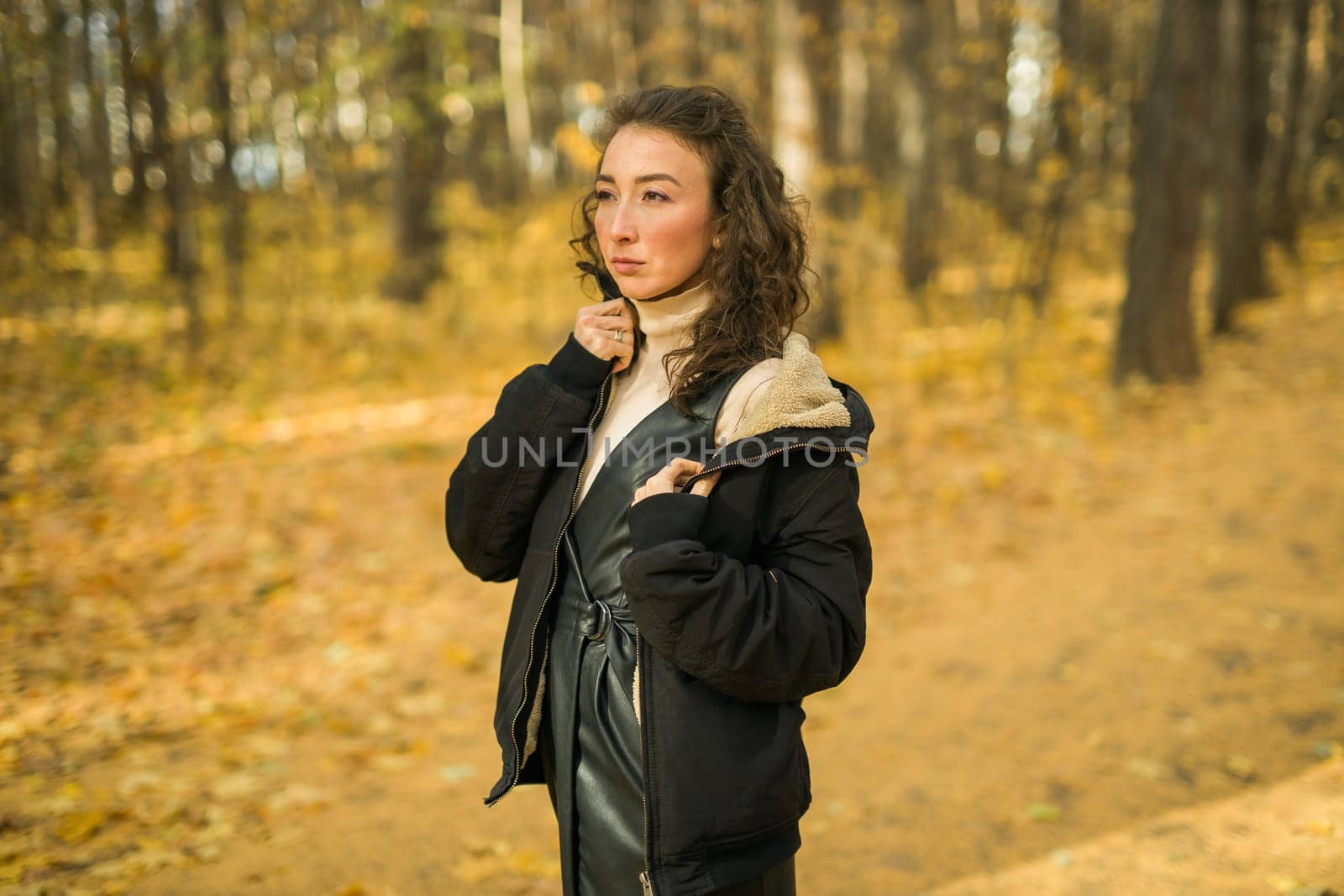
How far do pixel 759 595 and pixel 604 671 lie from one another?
43 centimetres

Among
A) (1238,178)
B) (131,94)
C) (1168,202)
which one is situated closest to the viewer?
(1168,202)

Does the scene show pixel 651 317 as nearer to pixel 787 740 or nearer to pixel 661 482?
pixel 661 482

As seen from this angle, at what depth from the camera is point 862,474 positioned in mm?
8102

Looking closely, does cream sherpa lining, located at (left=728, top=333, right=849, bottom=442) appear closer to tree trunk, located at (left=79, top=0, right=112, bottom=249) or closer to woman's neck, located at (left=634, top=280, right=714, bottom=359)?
woman's neck, located at (left=634, top=280, right=714, bottom=359)

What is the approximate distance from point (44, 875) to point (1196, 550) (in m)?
6.64

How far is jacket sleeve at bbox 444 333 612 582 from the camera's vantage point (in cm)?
202

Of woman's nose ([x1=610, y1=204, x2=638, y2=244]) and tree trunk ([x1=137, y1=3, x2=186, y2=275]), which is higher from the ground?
tree trunk ([x1=137, y1=3, x2=186, y2=275])

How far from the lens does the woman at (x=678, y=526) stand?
1.73 meters

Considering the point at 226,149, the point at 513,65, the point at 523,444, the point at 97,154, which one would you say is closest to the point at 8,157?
the point at 226,149

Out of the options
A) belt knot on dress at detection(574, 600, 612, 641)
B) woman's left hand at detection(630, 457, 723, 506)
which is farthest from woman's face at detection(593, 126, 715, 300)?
belt knot on dress at detection(574, 600, 612, 641)

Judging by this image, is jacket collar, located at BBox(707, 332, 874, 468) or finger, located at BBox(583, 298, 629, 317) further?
finger, located at BBox(583, 298, 629, 317)

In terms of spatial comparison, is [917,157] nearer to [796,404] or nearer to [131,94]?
[131,94]

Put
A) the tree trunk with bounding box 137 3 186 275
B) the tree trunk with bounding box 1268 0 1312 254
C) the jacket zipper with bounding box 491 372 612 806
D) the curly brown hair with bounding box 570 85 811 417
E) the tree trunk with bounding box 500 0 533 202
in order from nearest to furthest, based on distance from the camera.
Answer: the curly brown hair with bounding box 570 85 811 417
the jacket zipper with bounding box 491 372 612 806
the tree trunk with bounding box 137 3 186 275
the tree trunk with bounding box 500 0 533 202
the tree trunk with bounding box 1268 0 1312 254

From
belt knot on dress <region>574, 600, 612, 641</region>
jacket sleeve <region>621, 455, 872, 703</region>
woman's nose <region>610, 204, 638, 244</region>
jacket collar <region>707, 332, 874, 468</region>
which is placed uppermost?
woman's nose <region>610, 204, 638, 244</region>
